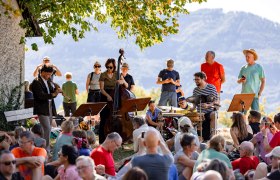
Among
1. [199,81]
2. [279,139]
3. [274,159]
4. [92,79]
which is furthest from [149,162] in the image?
[92,79]

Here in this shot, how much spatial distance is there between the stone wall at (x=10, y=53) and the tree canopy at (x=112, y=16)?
454 millimetres

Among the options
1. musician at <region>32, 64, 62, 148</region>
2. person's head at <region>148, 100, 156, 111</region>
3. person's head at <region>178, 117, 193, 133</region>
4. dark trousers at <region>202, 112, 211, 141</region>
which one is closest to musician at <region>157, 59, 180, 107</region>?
person's head at <region>148, 100, 156, 111</region>

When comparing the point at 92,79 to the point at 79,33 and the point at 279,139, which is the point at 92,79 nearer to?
the point at 79,33

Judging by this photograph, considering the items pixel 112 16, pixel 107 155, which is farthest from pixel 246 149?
pixel 112 16

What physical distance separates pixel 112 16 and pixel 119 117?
187 inches

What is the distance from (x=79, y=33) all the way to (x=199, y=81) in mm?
3329

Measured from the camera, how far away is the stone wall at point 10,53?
762 inches

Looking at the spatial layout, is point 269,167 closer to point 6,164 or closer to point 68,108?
point 6,164

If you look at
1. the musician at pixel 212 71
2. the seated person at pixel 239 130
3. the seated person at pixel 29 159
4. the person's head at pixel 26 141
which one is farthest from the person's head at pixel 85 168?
the musician at pixel 212 71

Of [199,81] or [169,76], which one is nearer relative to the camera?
[199,81]

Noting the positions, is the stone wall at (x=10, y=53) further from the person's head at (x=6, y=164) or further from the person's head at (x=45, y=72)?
the person's head at (x=6, y=164)

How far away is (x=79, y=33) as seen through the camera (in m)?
19.8

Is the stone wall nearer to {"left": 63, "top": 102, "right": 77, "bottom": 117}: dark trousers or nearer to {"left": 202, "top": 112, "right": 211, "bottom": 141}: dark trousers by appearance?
{"left": 63, "top": 102, "right": 77, "bottom": 117}: dark trousers

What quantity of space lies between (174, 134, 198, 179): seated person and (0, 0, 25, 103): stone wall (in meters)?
8.47
